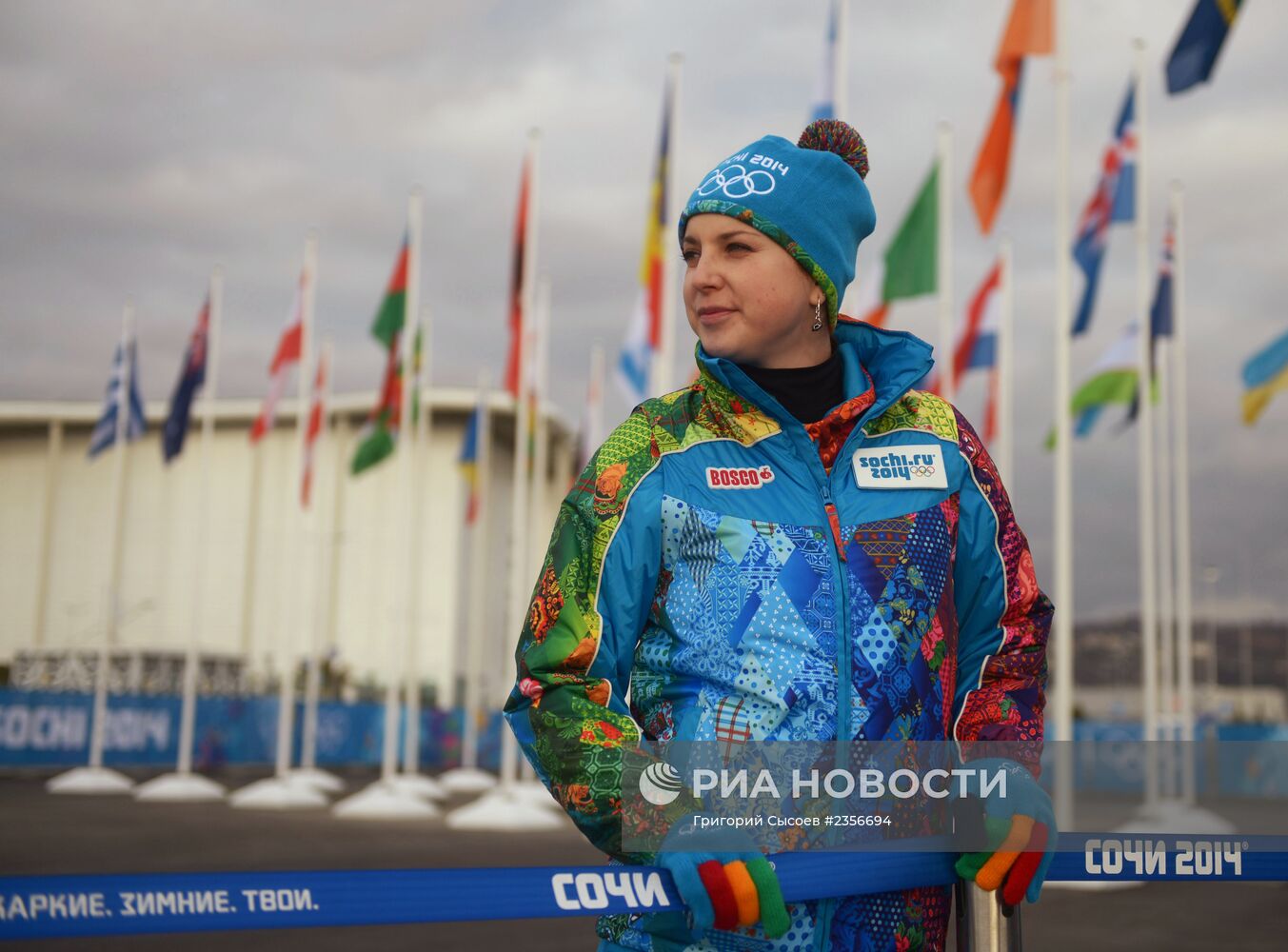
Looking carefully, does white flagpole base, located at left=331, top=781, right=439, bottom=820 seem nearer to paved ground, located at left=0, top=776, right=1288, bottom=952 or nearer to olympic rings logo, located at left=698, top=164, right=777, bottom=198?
paved ground, located at left=0, top=776, right=1288, bottom=952

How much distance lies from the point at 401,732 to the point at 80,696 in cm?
1290

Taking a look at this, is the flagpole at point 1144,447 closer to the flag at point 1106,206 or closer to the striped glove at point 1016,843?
the flag at point 1106,206

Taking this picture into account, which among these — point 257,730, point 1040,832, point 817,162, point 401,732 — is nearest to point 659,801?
point 1040,832

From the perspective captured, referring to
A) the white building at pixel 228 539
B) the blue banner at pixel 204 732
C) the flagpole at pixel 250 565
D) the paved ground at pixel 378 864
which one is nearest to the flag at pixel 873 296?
the paved ground at pixel 378 864

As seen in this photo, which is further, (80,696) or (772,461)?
(80,696)

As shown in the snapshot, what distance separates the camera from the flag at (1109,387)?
14.5 metres

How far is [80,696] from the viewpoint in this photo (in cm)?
2930

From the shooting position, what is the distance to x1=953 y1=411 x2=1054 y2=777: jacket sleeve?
1.95m

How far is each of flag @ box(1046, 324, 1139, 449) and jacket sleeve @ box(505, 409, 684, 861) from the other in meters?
13.5

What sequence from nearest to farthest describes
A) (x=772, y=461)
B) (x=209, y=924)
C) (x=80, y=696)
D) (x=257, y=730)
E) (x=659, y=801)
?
(x=209, y=924) < (x=659, y=801) < (x=772, y=461) < (x=80, y=696) < (x=257, y=730)

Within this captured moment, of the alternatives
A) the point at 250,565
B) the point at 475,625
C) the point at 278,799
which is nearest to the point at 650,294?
the point at 278,799

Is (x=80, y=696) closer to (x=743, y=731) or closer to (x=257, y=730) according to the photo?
(x=257, y=730)

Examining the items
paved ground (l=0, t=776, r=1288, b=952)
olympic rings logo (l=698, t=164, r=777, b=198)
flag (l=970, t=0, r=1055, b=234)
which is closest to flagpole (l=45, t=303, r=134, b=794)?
paved ground (l=0, t=776, r=1288, b=952)

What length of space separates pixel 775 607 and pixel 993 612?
40 centimetres
